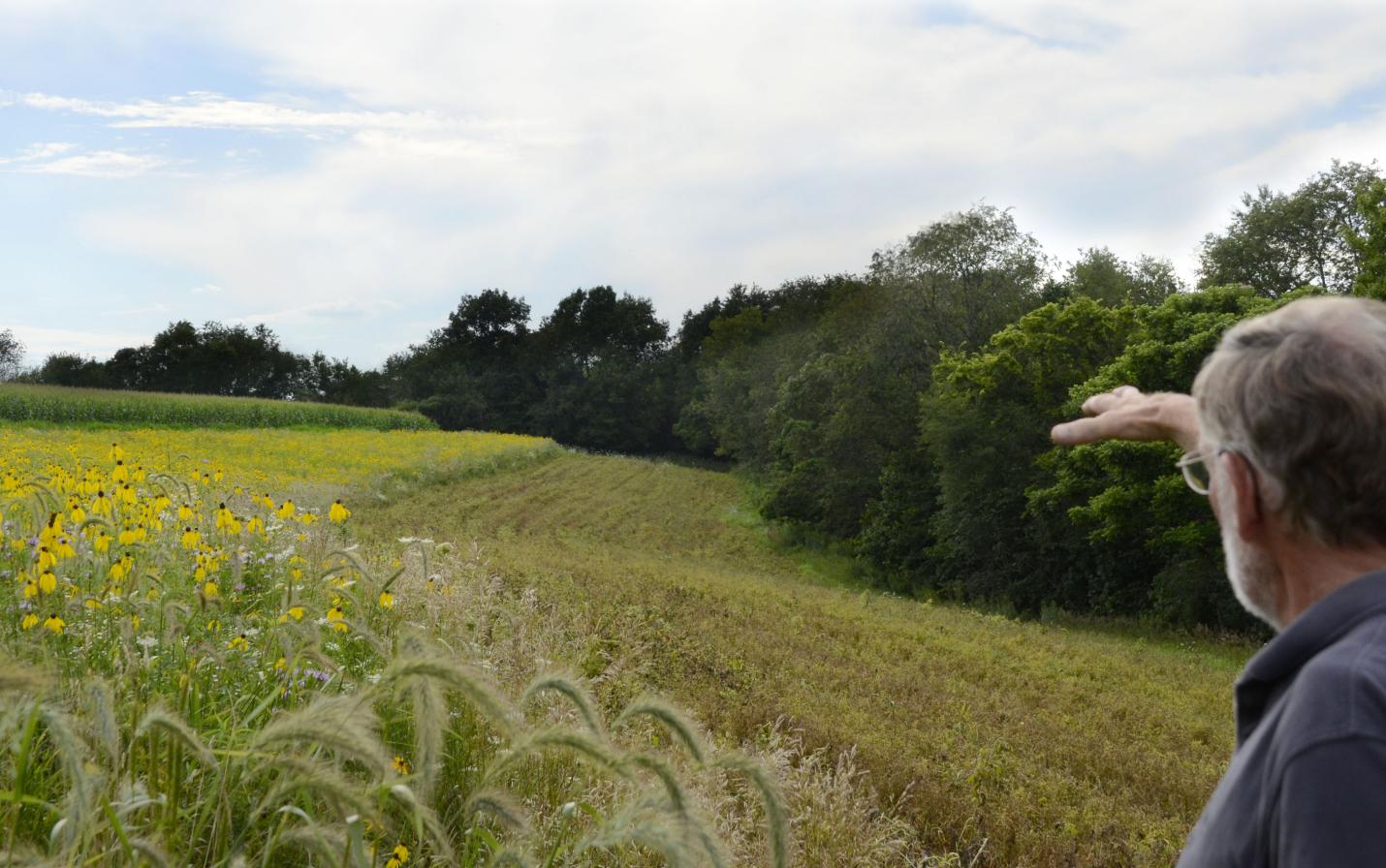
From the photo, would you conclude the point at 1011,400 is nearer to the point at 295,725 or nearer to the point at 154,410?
the point at 295,725

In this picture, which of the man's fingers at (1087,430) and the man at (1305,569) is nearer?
the man at (1305,569)

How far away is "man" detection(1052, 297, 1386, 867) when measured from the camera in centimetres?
131

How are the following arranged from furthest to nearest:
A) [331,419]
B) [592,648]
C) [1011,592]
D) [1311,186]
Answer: [331,419]
[1311,186]
[1011,592]
[592,648]

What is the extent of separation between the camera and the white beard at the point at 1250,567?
1704 millimetres

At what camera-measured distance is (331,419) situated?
178 feet

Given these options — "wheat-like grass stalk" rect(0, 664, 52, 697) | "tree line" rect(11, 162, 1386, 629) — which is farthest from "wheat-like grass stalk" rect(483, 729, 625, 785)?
"tree line" rect(11, 162, 1386, 629)

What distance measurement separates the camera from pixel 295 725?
1.98 m

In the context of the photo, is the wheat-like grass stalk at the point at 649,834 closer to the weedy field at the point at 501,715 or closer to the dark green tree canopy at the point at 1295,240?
the weedy field at the point at 501,715

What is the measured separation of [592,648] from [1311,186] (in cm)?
4559

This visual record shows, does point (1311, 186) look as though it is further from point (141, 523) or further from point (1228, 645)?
point (141, 523)

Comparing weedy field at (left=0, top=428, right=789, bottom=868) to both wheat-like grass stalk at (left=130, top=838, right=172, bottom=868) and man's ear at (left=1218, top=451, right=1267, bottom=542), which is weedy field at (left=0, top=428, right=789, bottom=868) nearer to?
wheat-like grass stalk at (left=130, top=838, right=172, bottom=868)

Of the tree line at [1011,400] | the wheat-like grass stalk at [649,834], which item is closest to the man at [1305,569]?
the wheat-like grass stalk at [649,834]

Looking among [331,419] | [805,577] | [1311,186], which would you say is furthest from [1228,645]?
[331,419]

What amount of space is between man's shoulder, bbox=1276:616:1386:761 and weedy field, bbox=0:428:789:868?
1.16 m
